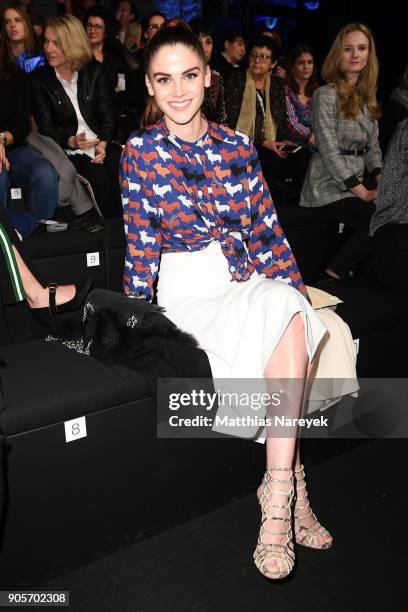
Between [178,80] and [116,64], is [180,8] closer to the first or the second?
[116,64]

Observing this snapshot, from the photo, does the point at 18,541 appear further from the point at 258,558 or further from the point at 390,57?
the point at 390,57

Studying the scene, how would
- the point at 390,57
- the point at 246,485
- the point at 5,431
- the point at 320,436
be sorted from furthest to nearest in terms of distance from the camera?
the point at 390,57
the point at 320,436
the point at 246,485
the point at 5,431

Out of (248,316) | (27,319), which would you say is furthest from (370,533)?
(27,319)

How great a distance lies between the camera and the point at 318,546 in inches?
83.4

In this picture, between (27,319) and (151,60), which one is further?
(27,319)

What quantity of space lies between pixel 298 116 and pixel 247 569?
393cm

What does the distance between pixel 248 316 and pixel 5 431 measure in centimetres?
76

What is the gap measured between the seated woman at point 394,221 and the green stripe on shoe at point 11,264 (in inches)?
63.7

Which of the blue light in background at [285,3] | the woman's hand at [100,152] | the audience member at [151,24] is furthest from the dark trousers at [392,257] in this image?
the blue light in background at [285,3]

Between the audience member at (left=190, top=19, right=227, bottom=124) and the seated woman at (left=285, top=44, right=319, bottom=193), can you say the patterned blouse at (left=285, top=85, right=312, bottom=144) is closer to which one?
the seated woman at (left=285, top=44, right=319, bottom=193)

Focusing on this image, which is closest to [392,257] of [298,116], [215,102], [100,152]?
[100,152]

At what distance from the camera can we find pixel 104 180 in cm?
402

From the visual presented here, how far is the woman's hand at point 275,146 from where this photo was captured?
4680mm

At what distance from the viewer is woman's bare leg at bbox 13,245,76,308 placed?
253 centimetres
